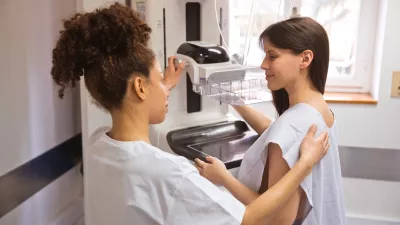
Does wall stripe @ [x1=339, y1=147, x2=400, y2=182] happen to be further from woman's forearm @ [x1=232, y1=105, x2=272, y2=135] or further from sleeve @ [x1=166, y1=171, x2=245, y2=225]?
sleeve @ [x1=166, y1=171, x2=245, y2=225]

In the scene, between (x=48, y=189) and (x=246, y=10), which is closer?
(x=48, y=189)

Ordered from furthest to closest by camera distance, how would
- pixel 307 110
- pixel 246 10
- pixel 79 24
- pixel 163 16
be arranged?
pixel 246 10
pixel 163 16
pixel 307 110
pixel 79 24

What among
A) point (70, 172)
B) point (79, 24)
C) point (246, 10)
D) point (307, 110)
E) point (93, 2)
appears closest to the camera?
point (79, 24)

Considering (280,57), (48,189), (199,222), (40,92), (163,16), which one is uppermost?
(163,16)

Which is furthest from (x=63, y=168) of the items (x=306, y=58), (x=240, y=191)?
(x=306, y=58)

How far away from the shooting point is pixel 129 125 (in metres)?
0.96

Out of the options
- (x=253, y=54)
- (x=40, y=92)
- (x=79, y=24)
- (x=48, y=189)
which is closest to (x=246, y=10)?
(x=253, y=54)

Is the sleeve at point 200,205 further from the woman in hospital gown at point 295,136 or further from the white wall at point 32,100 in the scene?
the white wall at point 32,100

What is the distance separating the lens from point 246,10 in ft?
7.58

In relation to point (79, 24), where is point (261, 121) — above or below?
below

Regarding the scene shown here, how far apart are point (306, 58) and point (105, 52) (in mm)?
552

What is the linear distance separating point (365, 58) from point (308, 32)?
1216 mm

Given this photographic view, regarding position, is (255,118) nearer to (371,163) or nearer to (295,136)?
(295,136)

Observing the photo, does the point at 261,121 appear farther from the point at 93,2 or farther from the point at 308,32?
the point at 93,2
